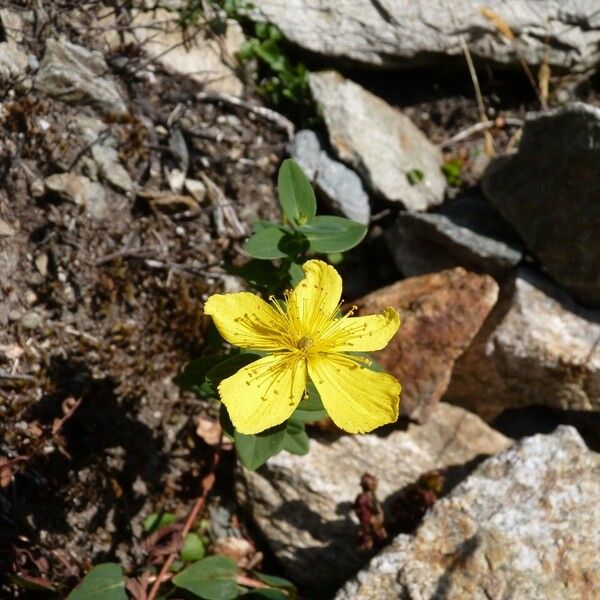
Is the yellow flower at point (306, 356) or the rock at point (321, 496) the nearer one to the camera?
the yellow flower at point (306, 356)

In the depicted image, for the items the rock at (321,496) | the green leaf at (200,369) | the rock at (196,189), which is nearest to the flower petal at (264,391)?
the green leaf at (200,369)

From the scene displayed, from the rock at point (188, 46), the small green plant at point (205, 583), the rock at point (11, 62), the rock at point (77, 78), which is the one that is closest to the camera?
the small green plant at point (205, 583)

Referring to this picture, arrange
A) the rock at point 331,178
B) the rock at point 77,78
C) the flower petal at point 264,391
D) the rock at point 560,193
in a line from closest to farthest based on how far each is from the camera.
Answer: the flower petal at point 264,391, the rock at point 77,78, the rock at point 560,193, the rock at point 331,178

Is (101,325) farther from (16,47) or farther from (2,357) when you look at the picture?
(16,47)

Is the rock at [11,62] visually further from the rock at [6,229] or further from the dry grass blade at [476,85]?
the dry grass blade at [476,85]

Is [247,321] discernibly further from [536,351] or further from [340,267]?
[536,351]

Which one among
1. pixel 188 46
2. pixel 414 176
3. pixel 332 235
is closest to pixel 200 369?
pixel 332 235

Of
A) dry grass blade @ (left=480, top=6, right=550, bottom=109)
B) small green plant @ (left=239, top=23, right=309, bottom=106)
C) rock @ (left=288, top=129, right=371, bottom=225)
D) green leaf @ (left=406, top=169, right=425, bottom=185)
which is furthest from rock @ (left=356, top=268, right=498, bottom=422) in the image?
dry grass blade @ (left=480, top=6, right=550, bottom=109)
